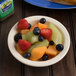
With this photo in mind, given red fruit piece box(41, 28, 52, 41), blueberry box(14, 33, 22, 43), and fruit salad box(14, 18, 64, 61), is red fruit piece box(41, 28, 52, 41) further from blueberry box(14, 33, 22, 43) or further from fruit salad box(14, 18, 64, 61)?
blueberry box(14, 33, 22, 43)

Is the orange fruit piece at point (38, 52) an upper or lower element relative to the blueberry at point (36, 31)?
lower

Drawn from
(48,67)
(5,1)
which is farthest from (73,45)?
(5,1)

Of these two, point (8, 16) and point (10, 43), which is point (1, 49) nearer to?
point (10, 43)

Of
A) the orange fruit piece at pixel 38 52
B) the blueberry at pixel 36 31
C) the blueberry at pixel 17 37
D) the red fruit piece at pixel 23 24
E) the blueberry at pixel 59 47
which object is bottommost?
the orange fruit piece at pixel 38 52

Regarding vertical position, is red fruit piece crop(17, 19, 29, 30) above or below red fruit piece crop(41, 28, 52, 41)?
above

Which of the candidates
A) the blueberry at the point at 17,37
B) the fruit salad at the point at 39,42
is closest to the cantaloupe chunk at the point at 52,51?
the fruit salad at the point at 39,42

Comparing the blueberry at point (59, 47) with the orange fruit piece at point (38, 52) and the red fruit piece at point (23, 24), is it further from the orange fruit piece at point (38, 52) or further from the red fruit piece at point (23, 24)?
the red fruit piece at point (23, 24)

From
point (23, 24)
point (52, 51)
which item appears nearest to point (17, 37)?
point (23, 24)

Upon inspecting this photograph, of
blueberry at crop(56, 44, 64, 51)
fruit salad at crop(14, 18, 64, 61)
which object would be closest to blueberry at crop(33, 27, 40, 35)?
fruit salad at crop(14, 18, 64, 61)
